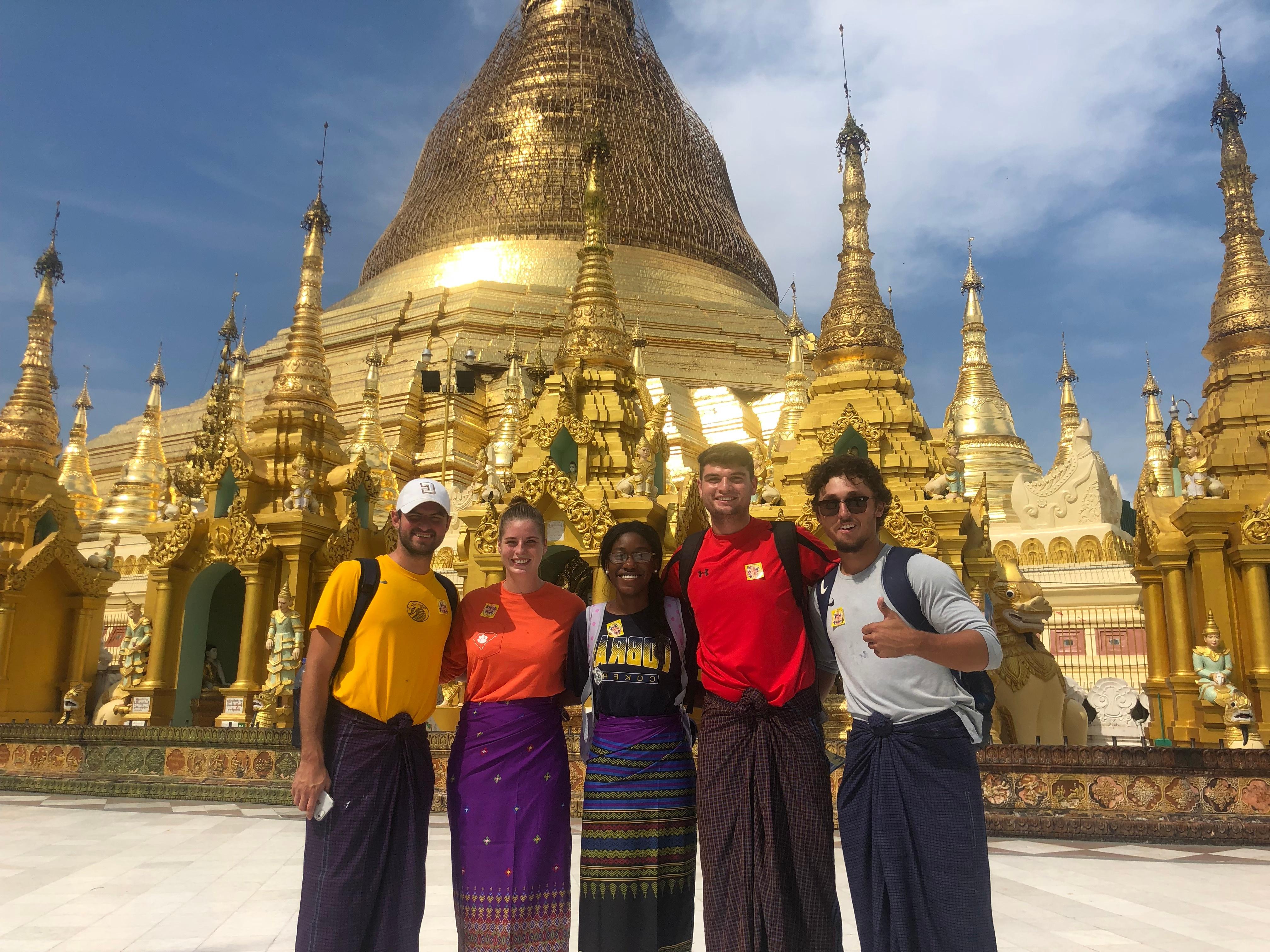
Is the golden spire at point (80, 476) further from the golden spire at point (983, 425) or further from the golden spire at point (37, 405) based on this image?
the golden spire at point (983, 425)

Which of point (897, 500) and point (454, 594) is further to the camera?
point (897, 500)

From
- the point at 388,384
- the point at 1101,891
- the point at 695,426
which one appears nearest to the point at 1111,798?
the point at 1101,891

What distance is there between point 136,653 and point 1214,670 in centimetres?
1255

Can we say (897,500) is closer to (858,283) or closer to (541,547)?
(858,283)

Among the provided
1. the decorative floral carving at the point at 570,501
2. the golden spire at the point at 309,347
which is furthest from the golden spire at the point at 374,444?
the decorative floral carving at the point at 570,501

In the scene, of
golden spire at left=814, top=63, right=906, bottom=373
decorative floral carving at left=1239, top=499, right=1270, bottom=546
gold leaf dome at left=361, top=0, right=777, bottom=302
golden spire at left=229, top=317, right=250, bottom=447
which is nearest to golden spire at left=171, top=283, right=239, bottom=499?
golden spire at left=229, top=317, right=250, bottom=447

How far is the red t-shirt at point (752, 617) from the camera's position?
319 cm

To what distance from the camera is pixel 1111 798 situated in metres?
7.94

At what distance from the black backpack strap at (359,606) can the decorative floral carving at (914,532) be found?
27.8ft

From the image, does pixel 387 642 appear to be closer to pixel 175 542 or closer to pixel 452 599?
pixel 452 599

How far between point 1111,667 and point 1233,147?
820 cm

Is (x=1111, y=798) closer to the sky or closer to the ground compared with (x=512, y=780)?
closer to the ground

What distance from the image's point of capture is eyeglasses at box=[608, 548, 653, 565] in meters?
3.41

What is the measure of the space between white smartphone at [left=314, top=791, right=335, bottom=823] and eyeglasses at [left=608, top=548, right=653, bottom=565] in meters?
1.24
